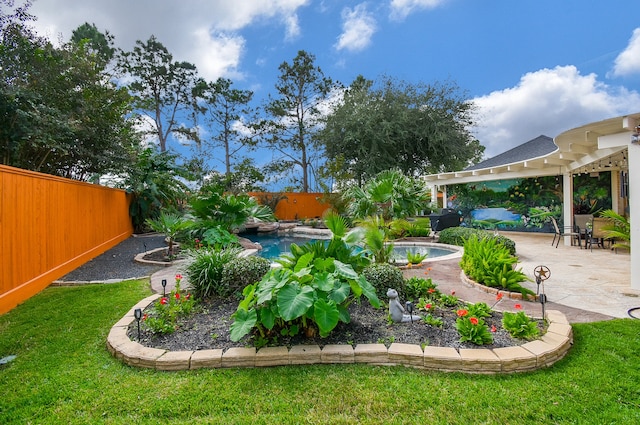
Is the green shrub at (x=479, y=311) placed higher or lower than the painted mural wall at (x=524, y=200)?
lower

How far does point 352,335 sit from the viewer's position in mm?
3145

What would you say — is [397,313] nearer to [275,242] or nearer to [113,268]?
[113,268]

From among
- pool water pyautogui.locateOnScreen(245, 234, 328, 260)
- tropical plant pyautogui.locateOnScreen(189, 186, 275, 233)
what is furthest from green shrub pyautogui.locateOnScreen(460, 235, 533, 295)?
pool water pyautogui.locateOnScreen(245, 234, 328, 260)

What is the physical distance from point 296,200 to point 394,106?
26.6ft

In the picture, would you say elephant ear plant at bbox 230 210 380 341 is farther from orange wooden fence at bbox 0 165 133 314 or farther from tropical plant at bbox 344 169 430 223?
tropical plant at bbox 344 169 430 223

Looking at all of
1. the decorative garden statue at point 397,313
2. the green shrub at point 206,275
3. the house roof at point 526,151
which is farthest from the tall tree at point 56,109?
the house roof at point 526,151

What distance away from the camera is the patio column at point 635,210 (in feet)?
15.5

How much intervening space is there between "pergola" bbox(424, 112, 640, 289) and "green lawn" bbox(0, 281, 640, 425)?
277 centimetres

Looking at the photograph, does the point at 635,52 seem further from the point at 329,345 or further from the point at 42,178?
the point at 42,178

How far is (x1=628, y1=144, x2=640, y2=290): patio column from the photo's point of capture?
472 centimetres

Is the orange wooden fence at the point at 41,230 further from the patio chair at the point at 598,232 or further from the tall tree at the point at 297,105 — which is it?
the tall tree at the point at 297,105

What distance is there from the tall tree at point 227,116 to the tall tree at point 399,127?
257 inches

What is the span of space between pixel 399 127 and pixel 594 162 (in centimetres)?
956

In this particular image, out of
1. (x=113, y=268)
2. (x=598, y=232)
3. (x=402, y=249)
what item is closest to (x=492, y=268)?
(x=402, y=249)
